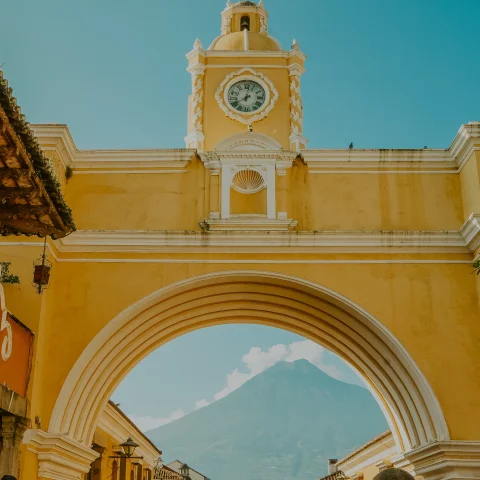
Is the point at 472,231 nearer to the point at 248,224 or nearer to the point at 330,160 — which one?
the point at 330,160

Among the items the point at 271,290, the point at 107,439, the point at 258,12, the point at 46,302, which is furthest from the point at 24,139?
the point at 258,12

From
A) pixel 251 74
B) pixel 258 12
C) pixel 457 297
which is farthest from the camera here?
pixel 258 12

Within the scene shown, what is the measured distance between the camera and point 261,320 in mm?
12570

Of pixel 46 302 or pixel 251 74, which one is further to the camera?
pixel 251 74

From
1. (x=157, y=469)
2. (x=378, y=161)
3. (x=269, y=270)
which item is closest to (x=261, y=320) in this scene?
(x=269, y=270)

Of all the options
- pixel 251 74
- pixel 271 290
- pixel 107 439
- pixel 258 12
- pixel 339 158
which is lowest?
pixel 107 439

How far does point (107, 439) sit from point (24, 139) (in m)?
9.08

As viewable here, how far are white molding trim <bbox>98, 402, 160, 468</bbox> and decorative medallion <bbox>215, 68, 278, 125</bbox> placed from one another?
17.5 ft

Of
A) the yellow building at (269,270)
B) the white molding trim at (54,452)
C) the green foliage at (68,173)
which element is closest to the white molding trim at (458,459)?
the yellow building at (269,270)

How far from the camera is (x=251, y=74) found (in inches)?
555

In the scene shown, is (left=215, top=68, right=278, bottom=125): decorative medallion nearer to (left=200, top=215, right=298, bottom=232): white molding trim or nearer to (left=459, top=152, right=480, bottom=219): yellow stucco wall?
(left=200, top=215, right=298, bottom=232): white molding trim

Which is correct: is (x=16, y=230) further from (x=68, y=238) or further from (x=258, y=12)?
(x=258, y=12)

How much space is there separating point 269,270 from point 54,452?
3645mm

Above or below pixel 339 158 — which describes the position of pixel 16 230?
below
